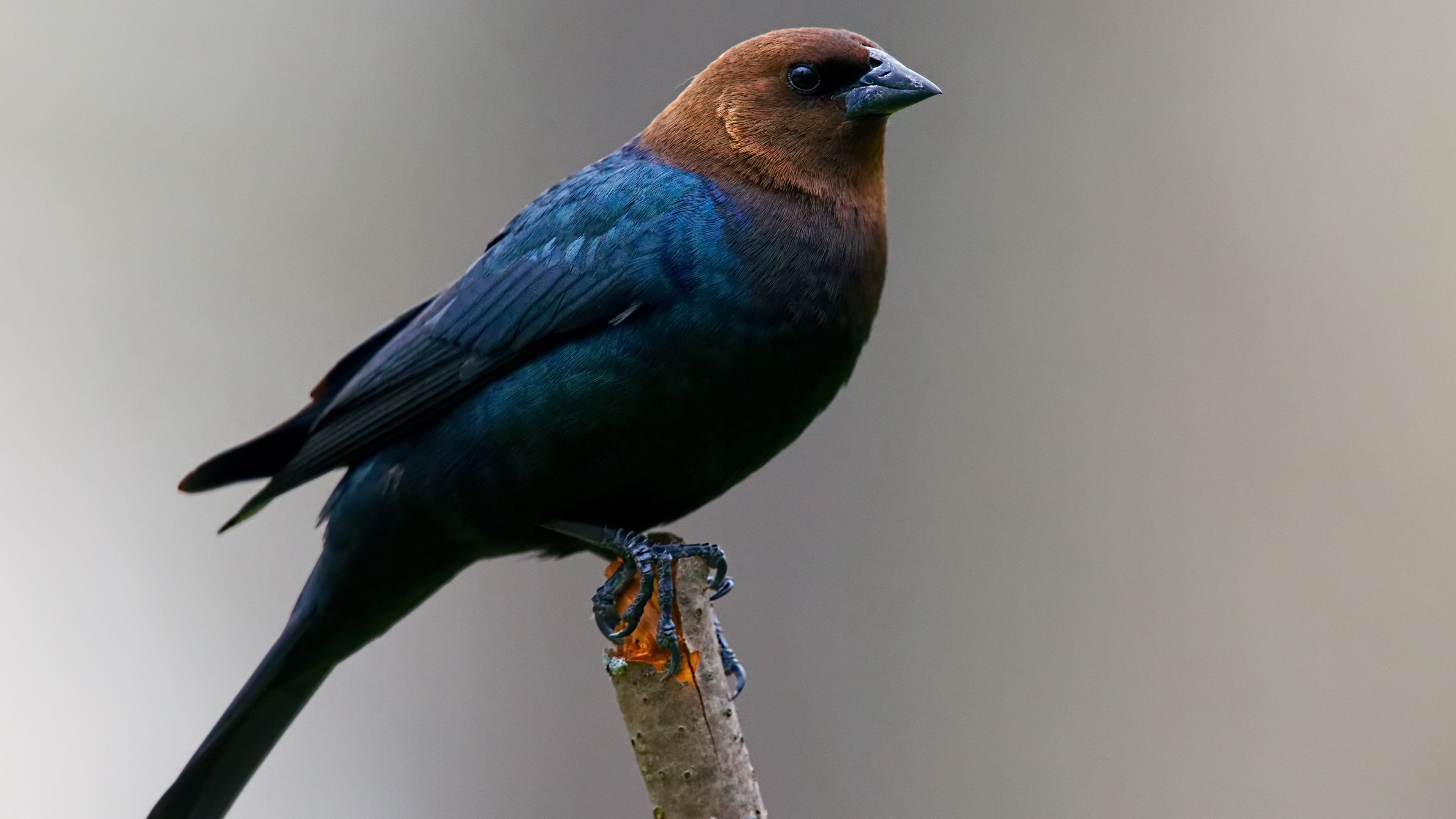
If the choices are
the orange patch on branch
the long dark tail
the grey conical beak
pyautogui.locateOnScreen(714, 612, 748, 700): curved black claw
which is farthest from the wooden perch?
the grey conical beak

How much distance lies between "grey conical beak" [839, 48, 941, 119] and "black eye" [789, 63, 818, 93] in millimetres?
69

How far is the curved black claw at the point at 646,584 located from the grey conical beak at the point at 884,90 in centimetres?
100

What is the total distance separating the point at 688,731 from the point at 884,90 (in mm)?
1380

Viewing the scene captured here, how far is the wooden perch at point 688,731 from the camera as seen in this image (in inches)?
93.7

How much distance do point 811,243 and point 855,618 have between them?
2147mm

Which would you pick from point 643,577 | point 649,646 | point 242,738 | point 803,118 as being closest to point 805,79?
point 803,118

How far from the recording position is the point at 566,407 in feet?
8.75

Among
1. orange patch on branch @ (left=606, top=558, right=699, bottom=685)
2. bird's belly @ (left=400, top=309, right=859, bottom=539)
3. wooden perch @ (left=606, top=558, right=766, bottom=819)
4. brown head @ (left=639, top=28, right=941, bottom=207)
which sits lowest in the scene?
wooden perch @ (left=606, top=558, right=766, bottom=819)

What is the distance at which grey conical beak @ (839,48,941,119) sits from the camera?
9.41 feet

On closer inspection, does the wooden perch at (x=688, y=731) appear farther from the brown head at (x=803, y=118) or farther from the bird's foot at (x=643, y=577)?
the brown head at (x=803, y=118)

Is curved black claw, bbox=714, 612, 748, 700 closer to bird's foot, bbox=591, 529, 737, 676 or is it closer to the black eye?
bird's foot, bbox=591, 529, 737, 676

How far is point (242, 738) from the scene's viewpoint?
311 centimetres

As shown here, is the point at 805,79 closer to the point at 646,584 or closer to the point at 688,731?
the point at 646,584

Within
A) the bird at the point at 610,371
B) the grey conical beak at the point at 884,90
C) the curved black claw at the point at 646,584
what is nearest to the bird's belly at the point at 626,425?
the bird at the point at 610,371
